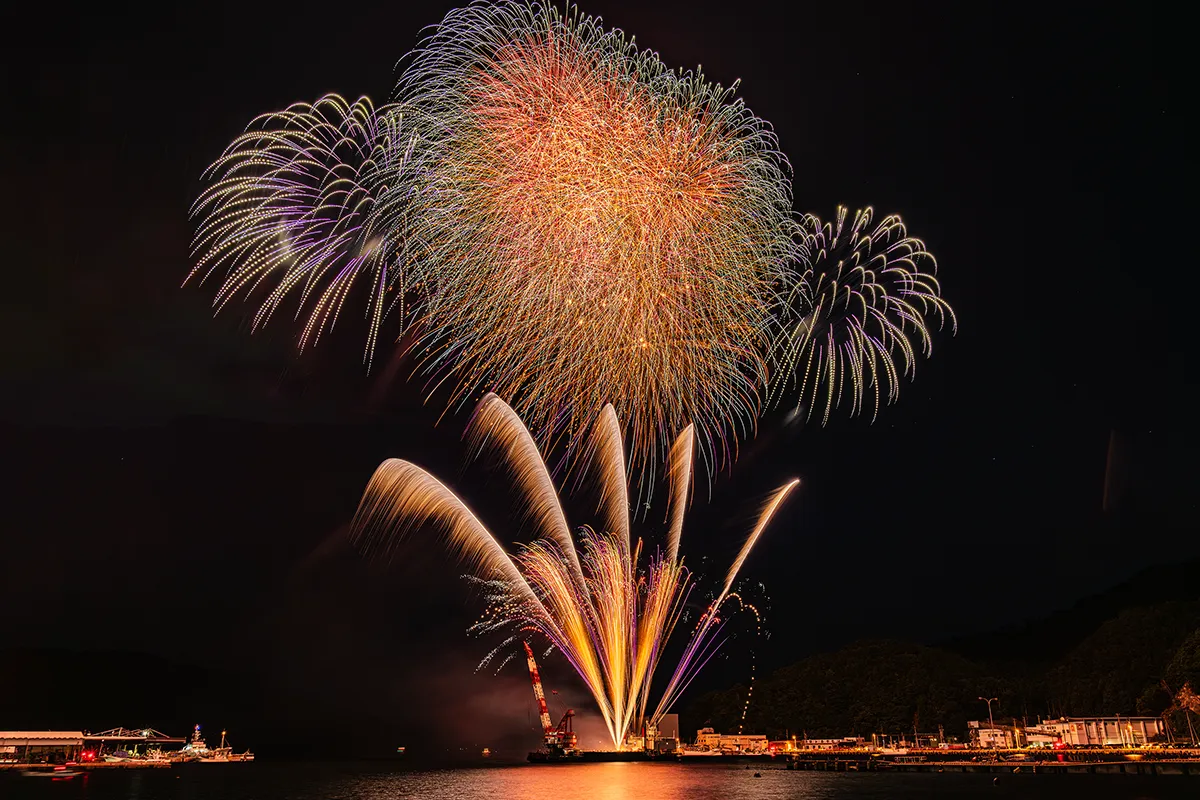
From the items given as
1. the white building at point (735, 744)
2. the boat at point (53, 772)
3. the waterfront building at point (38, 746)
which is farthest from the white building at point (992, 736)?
the waterfront building at point (38, 746)

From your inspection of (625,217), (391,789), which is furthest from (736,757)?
(625,217)

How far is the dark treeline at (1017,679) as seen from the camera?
111750mm

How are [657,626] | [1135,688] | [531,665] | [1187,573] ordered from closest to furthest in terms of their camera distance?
[657,626], [1135,688], [531,665], [1187,573]

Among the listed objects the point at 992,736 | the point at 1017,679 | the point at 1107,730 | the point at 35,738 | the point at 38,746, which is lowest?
the point at 38,746

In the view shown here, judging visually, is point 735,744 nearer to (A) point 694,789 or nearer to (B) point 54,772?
(A) point 694,789

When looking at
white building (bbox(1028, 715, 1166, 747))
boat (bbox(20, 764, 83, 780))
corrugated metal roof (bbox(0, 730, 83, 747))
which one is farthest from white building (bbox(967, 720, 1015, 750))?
corrugated metal roof (bbox(0, 730, 83, 747))

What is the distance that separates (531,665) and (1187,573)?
127442 millimetres

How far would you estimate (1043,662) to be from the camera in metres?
186

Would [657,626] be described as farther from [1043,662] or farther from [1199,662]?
[1043,662]

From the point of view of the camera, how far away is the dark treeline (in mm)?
111750

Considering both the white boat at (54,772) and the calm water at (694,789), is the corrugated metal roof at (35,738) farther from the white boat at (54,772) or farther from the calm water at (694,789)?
the calm water at (694,789)

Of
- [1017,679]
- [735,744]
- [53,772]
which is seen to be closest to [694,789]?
[735,744]

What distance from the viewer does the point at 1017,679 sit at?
151m

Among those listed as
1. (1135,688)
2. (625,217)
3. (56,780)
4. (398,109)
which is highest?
(398,109)
